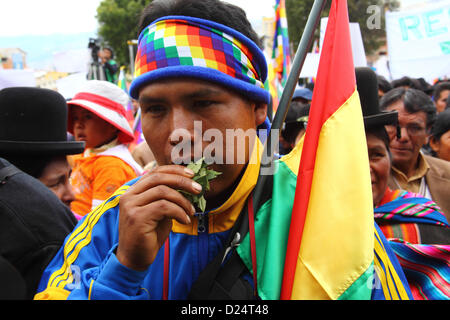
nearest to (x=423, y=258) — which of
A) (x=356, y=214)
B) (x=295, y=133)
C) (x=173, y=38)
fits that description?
(x=356, y=214)

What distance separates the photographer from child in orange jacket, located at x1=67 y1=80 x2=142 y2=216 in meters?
3.71

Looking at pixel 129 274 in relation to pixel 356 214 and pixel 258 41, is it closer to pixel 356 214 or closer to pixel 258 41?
pixel 356 214

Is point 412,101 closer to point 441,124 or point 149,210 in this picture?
point 441,124

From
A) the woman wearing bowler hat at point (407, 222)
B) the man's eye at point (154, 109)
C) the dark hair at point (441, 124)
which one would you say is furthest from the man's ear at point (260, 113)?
the dark hair at point (441, 124)

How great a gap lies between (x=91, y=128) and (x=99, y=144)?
0.19 m

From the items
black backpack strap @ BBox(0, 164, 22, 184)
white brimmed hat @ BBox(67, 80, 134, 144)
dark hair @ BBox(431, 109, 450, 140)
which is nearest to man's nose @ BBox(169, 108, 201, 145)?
black backpack strap @ BBox(0, 164, 22, 184)

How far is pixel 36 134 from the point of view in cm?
249

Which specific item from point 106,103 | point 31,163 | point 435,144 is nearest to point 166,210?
point 31,163

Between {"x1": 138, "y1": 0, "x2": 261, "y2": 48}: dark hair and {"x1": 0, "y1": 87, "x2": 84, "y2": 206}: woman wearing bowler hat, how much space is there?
124 centimetres

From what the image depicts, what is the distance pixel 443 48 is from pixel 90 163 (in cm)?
489

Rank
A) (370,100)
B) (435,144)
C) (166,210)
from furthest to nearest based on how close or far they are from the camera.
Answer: (435,144) → (370,100) → (166,210)

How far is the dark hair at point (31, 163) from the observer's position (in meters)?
2.42

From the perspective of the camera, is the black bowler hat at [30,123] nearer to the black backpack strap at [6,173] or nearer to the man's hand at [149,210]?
the black backpack strap at [6,173]

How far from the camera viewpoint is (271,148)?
5.14 ft
